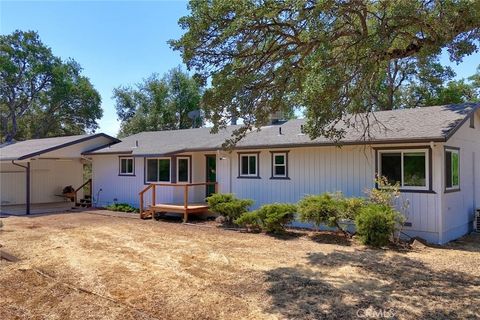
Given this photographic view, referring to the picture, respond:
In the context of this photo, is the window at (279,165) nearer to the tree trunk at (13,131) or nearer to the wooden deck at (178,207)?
the wooden deck at (178,207)

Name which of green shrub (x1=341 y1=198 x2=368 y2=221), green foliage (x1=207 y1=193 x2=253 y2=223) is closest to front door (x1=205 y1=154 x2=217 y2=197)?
green foliage (x1=207 y1=193 x2=253 y2=223)

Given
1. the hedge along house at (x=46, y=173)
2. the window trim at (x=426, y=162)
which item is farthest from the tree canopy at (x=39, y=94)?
the window trim at (x=426, y=162)

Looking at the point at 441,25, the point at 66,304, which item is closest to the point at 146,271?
the point at 66,304

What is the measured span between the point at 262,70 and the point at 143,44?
941cm

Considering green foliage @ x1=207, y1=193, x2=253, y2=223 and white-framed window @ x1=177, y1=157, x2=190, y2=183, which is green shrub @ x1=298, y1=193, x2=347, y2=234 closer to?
green foliage @ x1=207, y1=193, x2=253, y2=223

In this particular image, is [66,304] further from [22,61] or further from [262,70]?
[22,61]

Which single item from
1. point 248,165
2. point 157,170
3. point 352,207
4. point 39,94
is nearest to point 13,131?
point 39,94

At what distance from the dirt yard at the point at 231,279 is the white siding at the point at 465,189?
2.28 ft

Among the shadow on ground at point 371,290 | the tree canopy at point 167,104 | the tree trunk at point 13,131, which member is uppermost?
the tree canopy at point 167,104

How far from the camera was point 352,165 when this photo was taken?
1170 centimetres

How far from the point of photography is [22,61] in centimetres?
3559

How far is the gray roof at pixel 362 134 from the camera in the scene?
10398 mm

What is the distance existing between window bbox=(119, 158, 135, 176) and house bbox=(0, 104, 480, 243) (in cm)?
5

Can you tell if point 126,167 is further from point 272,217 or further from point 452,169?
point 452,169
